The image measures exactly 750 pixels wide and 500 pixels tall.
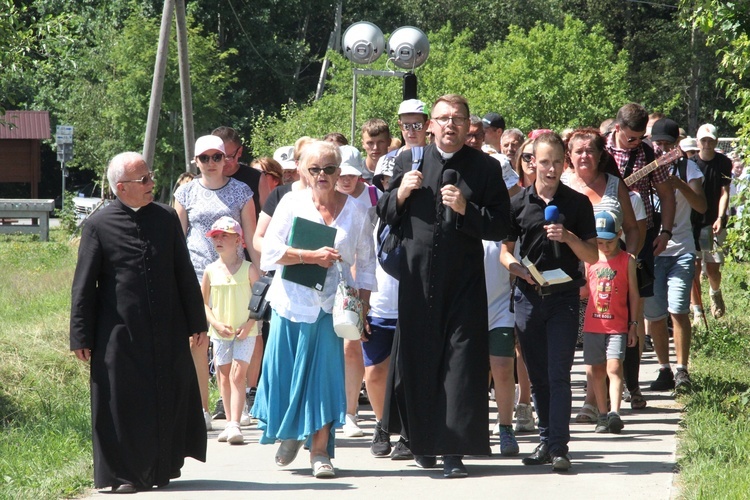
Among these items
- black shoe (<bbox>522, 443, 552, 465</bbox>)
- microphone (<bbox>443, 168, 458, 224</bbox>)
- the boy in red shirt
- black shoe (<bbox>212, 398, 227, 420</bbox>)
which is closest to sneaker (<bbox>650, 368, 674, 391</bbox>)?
the boy in red shirt

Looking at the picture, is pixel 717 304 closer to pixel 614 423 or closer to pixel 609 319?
pixel 609 319

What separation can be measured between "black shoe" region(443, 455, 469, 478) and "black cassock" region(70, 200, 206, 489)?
1.44 m

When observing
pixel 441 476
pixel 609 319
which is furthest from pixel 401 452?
pixel 609 319

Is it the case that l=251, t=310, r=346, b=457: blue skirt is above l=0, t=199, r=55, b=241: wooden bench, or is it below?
below

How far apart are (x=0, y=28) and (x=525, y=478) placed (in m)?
6.18

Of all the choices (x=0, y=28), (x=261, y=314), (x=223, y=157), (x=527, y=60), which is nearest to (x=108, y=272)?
(x=261, y=314)

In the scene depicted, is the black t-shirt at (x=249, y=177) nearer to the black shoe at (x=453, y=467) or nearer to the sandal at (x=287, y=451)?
the sandal at (x=287, y=451)

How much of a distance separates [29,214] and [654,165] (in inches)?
1060

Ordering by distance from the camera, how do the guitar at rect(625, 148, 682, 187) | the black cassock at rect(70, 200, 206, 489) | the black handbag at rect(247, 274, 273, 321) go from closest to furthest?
the black cassock at rect(70, 200, 206, 489) < the black handbag at rect(247, 274, 273, 321) < the guitar at rect(625, 148, 682, 187)

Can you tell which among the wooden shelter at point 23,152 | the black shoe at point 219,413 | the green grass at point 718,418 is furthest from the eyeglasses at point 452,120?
the wooden shelter at point 23,152

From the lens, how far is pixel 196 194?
9031mm

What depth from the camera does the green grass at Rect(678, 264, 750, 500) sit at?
6.43 meters

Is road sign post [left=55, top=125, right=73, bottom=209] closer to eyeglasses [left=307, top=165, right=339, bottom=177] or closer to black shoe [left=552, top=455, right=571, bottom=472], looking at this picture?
eyeglasses [left=307, top=165, right=339, bottom=177]

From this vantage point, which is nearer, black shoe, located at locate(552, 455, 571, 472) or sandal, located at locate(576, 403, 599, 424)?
black shoe, located at locate(552, 455, 571, 472)
